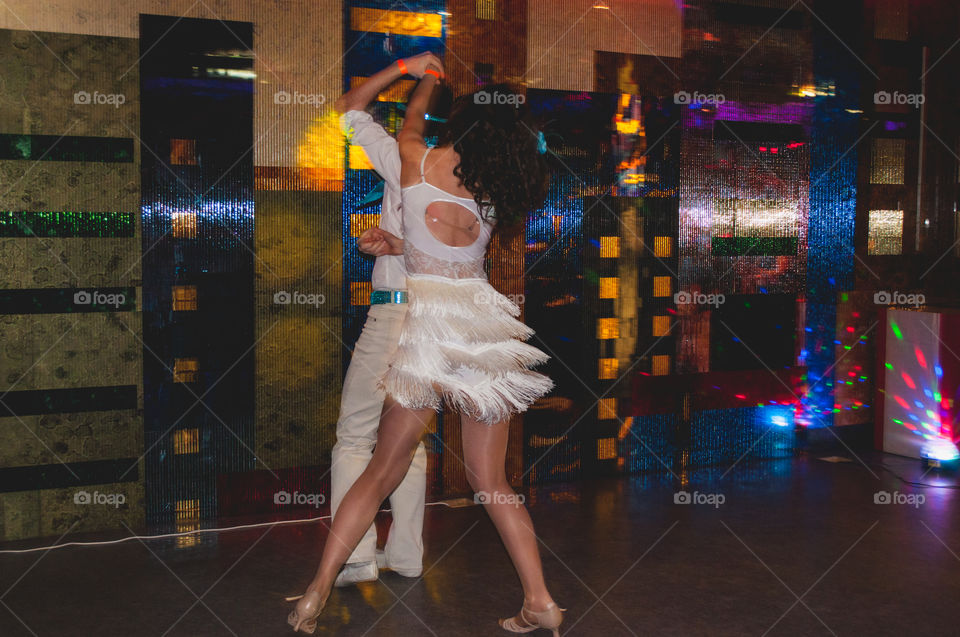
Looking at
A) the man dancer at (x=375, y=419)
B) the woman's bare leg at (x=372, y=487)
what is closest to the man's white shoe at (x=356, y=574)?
the man dancer at (x=375, y=419)

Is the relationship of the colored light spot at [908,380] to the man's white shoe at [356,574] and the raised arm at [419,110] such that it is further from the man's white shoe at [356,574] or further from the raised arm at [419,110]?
the raised arm at [419,110]

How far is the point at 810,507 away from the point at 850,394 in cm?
121

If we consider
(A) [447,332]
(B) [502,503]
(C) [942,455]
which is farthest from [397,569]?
(C) [942,455]

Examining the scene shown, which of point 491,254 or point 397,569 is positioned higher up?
point 491,254

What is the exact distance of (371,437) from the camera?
2.80 metres

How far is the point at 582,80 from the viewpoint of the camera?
3879 millimetres

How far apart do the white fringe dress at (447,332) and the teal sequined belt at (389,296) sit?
46cm

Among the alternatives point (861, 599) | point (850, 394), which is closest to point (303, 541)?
point (861, 599)

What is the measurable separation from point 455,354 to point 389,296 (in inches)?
23.1

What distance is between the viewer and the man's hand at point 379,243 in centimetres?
249

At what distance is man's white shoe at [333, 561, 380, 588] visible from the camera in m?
2.74

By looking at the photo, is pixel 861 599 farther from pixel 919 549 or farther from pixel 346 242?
pixel 346 242

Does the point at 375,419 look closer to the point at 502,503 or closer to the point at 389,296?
the point at 389,296

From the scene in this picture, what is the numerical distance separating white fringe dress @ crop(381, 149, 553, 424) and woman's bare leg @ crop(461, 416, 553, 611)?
5cm
